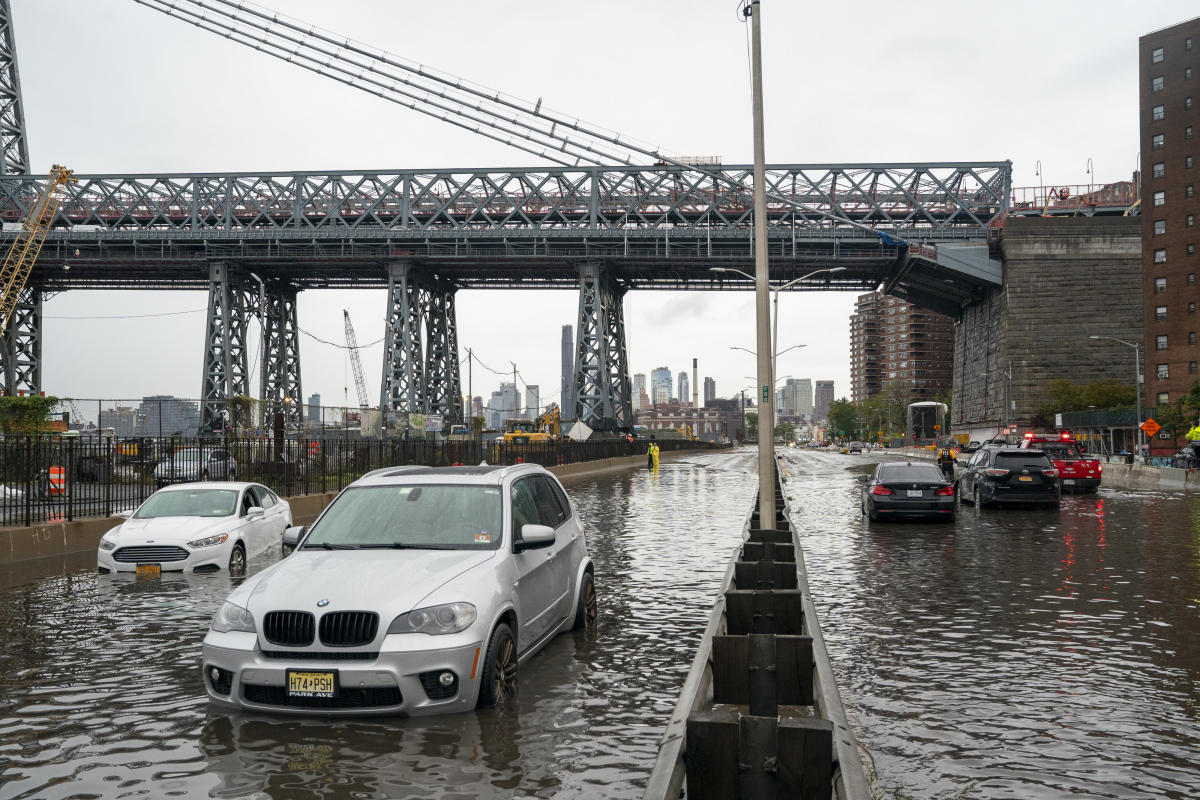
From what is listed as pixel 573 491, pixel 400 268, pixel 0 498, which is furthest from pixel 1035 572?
pixel 400 268

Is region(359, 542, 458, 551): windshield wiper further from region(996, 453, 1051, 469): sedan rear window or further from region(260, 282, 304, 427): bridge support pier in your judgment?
region(260, 282, 304, 427): bridge support pier

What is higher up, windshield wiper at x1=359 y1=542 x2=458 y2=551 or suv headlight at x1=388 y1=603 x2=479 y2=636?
windshield wiper at x1=359 y1=542 x2=458 y2=551

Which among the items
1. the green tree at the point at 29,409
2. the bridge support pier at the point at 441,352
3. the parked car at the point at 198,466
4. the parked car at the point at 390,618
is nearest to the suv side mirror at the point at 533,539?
the parked car at the point at 390,618

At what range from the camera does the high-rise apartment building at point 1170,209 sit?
76.7 metres

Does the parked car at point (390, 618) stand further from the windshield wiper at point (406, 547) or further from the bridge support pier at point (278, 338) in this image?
the bridge support pier at point (278, 338)

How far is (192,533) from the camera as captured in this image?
1471 centimetres

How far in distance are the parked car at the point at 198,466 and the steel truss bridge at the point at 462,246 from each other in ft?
161

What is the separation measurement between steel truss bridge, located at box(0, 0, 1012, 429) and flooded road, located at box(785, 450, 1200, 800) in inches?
2323

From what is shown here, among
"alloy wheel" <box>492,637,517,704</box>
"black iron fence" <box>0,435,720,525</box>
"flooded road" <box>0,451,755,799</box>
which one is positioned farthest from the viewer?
"black iron fence" <box>0,435,720,525</box>

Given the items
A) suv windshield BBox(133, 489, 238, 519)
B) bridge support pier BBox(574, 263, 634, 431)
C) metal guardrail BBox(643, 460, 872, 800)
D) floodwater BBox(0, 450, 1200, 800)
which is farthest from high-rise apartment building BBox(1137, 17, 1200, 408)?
Result: metal guardrail BBox(643, 460, 872, 800)

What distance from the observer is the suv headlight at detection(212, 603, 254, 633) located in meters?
6.73

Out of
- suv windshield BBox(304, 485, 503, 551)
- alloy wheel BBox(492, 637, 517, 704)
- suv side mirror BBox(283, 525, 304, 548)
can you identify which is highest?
suv windshield BBox(304, 485, 503, 551)

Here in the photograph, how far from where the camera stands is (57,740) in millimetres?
6441

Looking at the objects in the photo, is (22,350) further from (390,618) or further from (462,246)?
(390,618)
